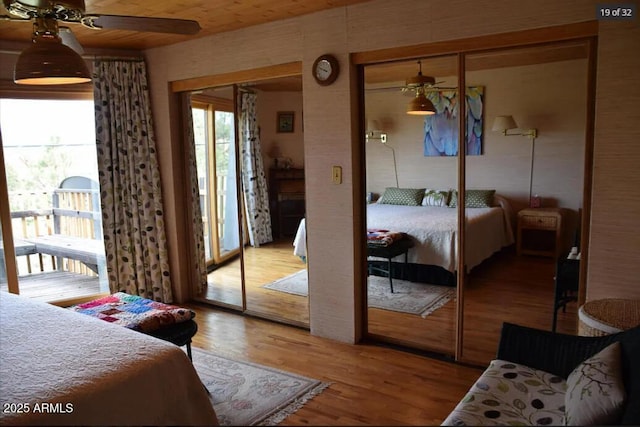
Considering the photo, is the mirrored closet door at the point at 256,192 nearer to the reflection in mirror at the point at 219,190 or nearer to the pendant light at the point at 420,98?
the reflection in mirror at the point at 219,190

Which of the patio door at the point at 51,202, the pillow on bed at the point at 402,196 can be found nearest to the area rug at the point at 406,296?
the pillow on bed at the point at 402,196

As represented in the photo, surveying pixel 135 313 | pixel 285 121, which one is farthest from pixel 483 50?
pixel 135 313

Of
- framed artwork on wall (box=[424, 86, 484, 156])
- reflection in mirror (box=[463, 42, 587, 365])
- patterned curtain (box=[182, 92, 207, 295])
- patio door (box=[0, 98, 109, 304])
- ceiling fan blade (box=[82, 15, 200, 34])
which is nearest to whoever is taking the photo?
ceiling fan blade (box=[82, 15, 200, 34])

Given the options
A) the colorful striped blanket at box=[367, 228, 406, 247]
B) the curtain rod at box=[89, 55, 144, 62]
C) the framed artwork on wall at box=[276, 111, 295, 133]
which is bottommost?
the colorful striped blanket at box=[367, 228, 406, 247]

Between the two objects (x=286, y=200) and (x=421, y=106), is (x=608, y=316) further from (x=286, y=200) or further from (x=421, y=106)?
(x=286, y=200)

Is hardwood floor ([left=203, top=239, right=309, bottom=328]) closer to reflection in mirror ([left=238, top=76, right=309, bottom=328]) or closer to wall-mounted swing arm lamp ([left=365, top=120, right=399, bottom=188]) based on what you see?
reflection in mirror ([left=238, top=76, right=309, bottom=328])

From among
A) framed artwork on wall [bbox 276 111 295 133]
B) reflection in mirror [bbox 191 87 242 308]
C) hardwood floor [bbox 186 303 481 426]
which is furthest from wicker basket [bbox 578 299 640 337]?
reflection in mirror [bbox 191 87 242 308]

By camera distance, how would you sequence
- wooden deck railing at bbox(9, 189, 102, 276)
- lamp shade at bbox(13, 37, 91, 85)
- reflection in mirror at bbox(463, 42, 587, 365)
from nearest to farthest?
lamp shade at bbox(13, 37, 91, 85) → reflection in mirror at bbox(463, 42, 587, 365) → wooden deck railing at bbox(9, 189, 102, 276)

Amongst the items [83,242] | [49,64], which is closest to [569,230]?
[49,64]

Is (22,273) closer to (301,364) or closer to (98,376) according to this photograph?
(301,364)

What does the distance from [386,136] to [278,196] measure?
1103 millimetres

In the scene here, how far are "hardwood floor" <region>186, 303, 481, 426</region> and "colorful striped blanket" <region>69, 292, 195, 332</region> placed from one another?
0.78 m

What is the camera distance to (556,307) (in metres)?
2.91

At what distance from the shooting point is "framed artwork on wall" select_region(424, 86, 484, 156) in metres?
3.05
